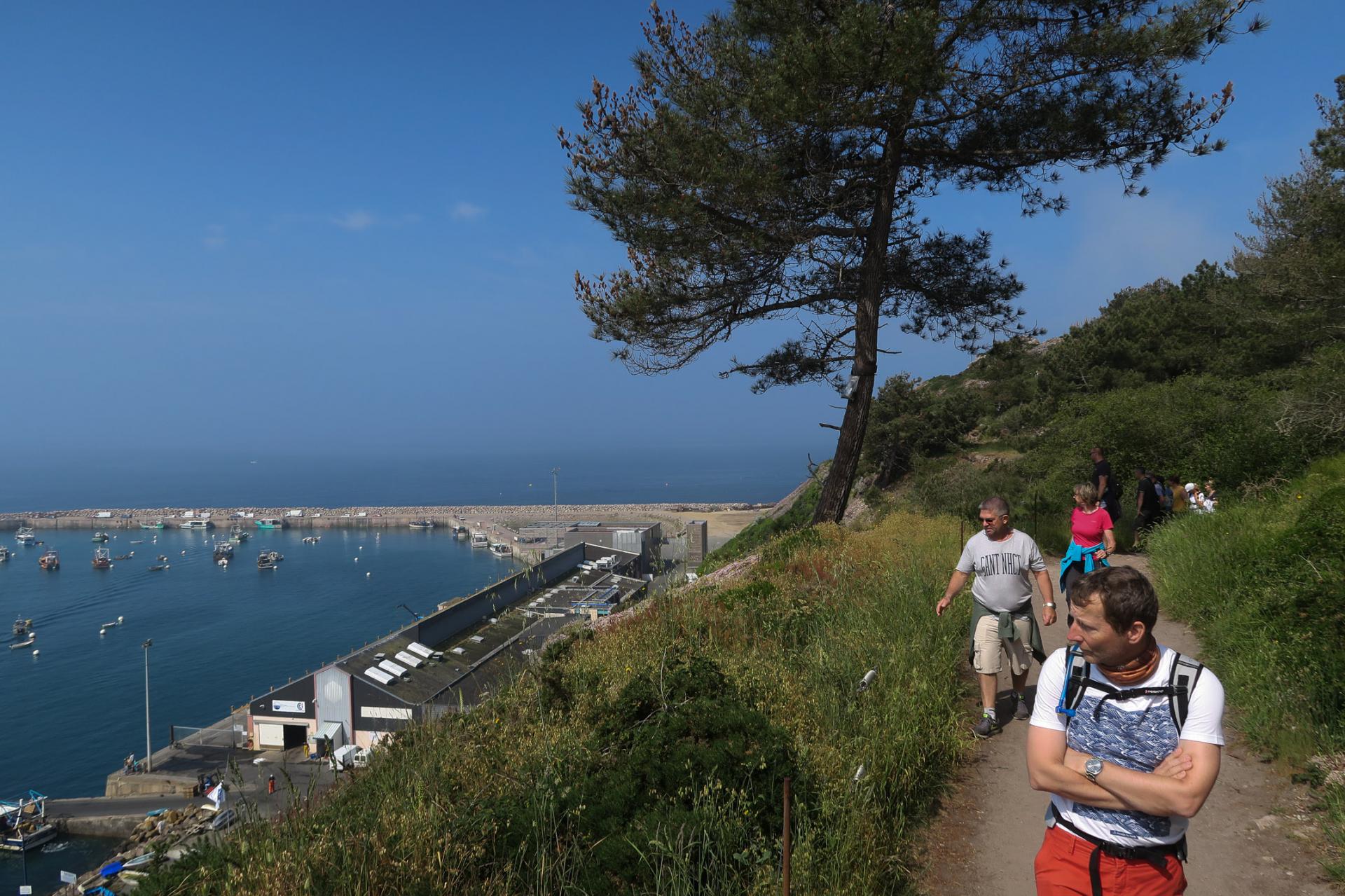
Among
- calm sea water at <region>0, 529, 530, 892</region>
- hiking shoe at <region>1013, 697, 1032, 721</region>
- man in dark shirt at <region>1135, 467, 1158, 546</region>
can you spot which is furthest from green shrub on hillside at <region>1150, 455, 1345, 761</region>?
calm sea water at <region>0, 529, 530, 892</region>

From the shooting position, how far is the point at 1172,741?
81.0 inches

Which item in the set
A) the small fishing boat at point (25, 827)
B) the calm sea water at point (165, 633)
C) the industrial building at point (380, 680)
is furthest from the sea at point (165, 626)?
the industrial building at point (380, 680)

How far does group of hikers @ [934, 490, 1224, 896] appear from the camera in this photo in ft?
6.57

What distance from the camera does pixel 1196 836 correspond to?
12.0 ft

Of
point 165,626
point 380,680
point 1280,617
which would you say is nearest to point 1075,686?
point 1280,617

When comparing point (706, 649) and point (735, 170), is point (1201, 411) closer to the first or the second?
point (735, 170)

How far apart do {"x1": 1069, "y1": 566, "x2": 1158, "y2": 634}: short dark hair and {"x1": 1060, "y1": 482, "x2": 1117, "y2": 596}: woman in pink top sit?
441 centimetres

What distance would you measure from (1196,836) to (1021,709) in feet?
5.59

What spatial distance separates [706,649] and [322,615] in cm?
6628

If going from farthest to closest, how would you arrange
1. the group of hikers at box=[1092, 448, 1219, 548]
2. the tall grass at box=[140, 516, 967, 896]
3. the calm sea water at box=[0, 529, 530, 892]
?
the calm sea water at box=[0, 529, 530, 892], the group of hikers at box=[1092, 448, 1219, 548], the tall grass at box=[140, 516, 967, 896]

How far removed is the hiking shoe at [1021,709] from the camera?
528 centimetres

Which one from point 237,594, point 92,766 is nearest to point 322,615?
point 237,594

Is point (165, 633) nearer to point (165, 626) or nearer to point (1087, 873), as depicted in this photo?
point (165, 626)

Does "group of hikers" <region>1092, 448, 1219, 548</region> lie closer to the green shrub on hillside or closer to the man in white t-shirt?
the green shrub on hillside
